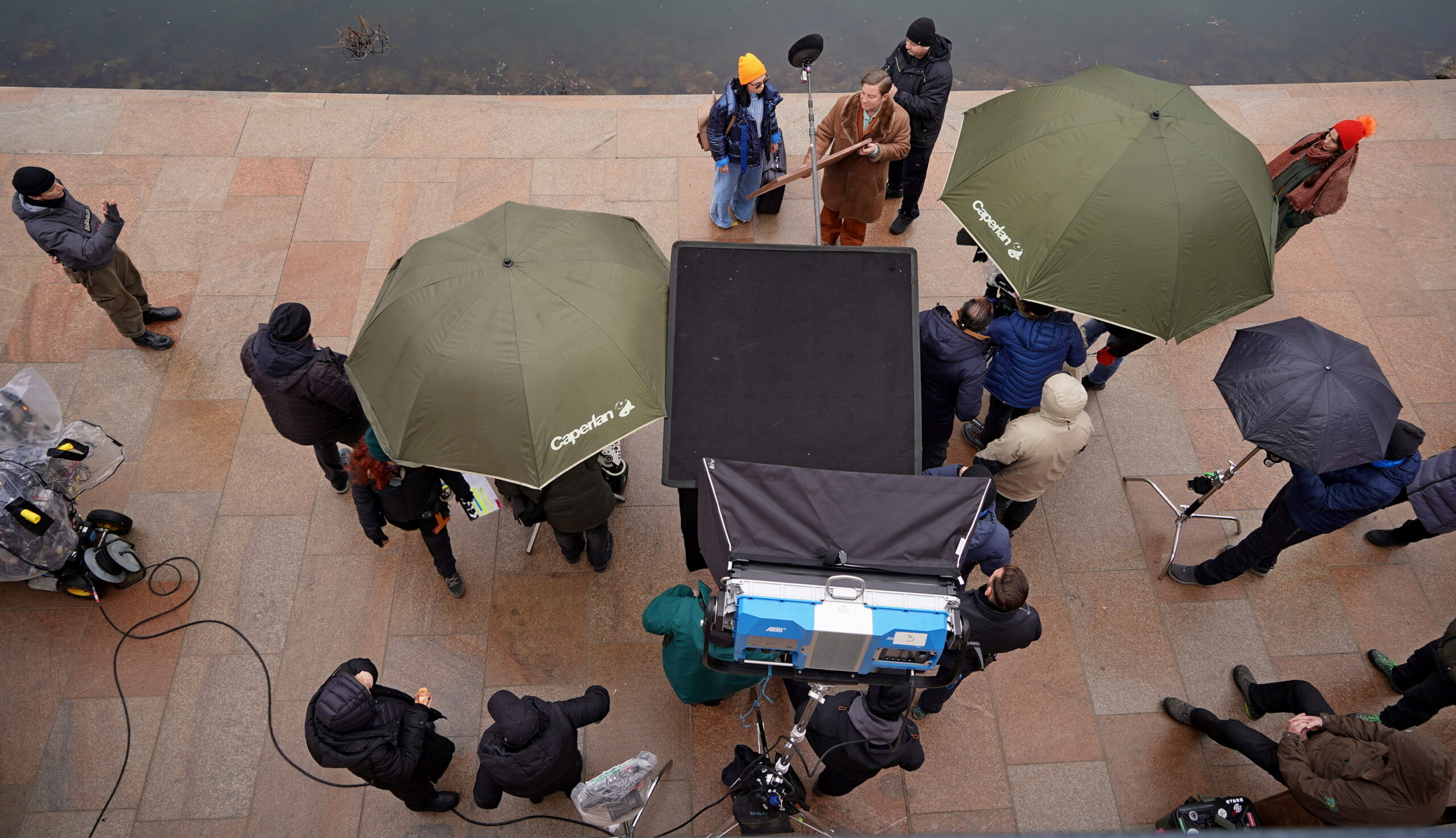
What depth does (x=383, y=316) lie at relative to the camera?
4254 millimetres

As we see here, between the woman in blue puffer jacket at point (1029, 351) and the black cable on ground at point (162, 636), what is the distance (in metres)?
2.99

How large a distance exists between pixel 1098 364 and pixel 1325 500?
1.81m

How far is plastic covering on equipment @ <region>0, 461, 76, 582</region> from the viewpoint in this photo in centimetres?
470

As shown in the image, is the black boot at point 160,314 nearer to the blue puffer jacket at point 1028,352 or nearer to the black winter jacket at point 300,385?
the black winter jacket at point 300,385

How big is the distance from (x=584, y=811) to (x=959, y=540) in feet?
7.50

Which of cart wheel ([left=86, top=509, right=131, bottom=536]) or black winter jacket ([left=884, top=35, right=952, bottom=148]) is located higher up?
black winter jacket ([left=884, top=35, right=952, bottom=148])

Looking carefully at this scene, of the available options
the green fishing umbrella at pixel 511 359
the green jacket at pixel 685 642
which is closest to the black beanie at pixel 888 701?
the green jacket at pixel 685 642

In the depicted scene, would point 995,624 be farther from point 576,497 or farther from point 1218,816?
point 576,497

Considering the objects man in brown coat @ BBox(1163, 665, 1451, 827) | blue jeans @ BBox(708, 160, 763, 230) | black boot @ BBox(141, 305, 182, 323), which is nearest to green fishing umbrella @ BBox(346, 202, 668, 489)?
blue jeans @ BBox(708, 160, 763, 230)

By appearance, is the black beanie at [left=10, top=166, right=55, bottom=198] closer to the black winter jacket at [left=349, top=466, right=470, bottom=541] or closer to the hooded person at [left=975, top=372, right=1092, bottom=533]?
the black winter jacket at [left=349, top=466, right=470, bottom=541]

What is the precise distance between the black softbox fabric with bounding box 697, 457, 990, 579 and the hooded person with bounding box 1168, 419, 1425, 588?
95.0 inches

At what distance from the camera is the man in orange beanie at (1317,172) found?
217 inches

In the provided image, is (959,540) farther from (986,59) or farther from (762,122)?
(986,59)

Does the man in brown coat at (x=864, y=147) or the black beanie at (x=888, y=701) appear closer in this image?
the black beanie at (x=888, y=701)
